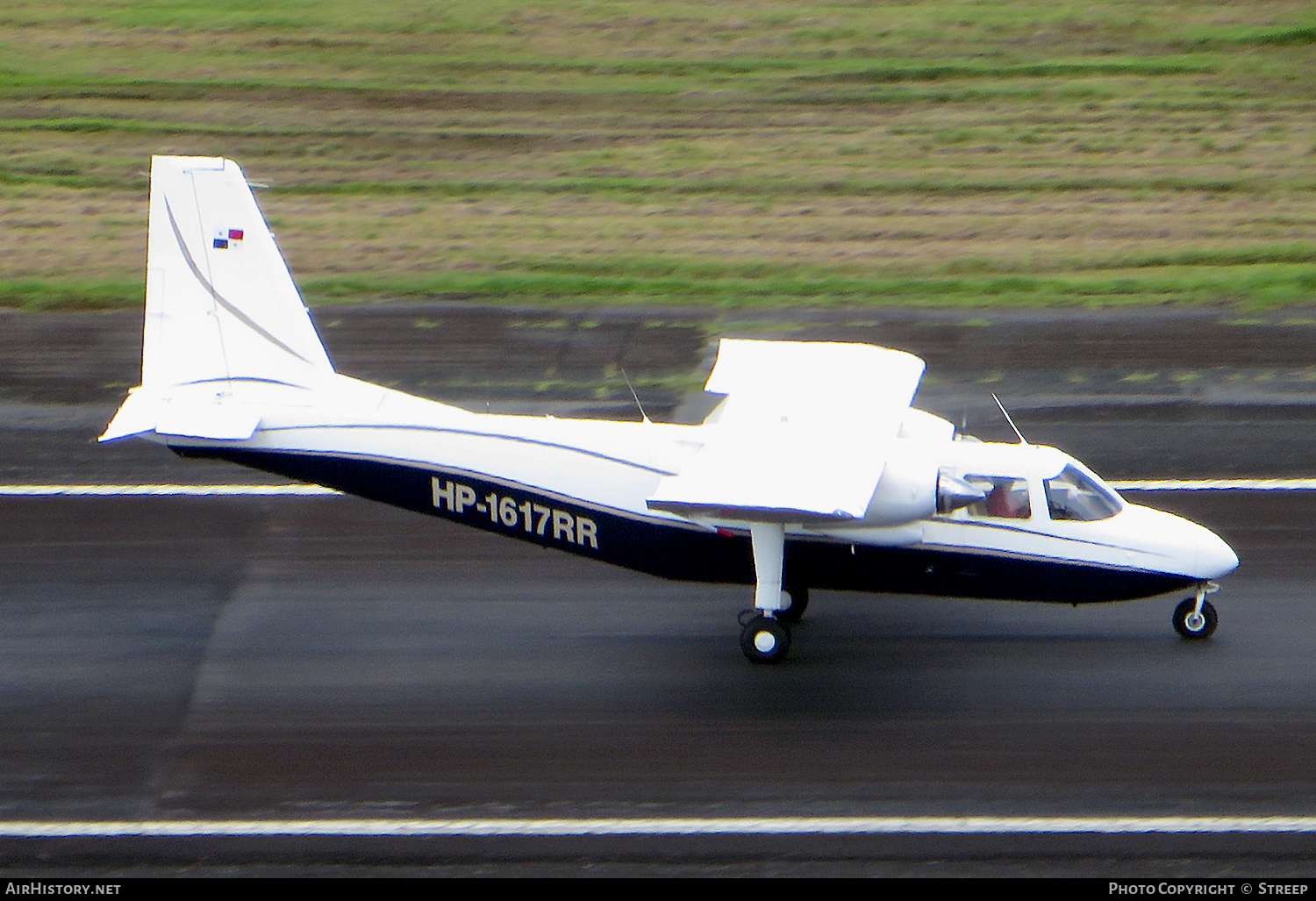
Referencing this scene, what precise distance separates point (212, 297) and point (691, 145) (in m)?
17.1

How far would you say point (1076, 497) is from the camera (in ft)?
51.2

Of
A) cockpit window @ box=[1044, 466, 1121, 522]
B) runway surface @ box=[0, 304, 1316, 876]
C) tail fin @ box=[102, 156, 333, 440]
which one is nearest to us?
runway surface @ box=[0, 304, 1316, 876]

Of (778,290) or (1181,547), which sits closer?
(1181,547)

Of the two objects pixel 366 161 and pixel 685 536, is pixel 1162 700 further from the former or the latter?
pixel 366 161

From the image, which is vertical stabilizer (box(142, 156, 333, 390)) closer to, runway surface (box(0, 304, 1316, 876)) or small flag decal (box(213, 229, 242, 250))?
small flag decal (box(213, 229, 242, 250))

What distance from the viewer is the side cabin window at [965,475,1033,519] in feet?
50.6

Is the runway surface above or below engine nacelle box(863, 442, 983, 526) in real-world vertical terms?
below

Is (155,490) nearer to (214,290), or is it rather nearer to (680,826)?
(214,290)

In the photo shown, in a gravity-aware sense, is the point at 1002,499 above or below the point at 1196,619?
above

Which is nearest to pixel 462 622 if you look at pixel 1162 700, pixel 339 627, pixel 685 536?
pixel 339 627

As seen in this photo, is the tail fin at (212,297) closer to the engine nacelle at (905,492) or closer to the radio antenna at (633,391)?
the radio antenna at (633,391)

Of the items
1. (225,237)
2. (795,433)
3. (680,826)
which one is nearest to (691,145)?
(225,237)

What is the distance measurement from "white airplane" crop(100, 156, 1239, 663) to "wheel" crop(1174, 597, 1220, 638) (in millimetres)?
20

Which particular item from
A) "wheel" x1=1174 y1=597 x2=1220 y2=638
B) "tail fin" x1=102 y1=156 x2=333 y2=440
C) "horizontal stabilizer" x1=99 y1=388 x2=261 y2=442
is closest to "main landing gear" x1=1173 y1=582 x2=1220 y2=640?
→ "wheel" x1=1174 y1=597 x2=1220 y2=638
